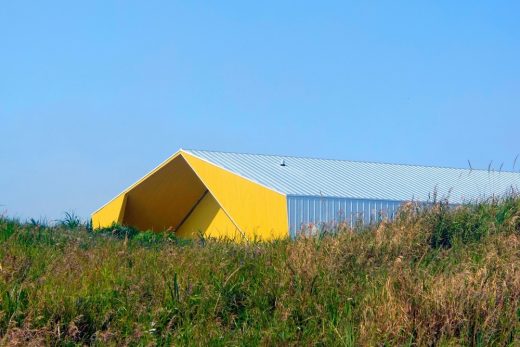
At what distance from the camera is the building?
22.4 meters

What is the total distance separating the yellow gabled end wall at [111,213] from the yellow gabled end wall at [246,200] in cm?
507

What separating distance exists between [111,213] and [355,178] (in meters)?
9.30

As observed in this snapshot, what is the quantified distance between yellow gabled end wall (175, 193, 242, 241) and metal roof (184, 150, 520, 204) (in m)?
3.15

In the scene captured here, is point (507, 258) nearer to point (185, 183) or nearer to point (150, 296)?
point (150, 296)

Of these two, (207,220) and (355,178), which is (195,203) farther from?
(355,178)

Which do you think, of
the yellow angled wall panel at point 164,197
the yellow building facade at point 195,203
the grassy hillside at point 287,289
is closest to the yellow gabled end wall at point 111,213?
the yellow building facade at point 195,203

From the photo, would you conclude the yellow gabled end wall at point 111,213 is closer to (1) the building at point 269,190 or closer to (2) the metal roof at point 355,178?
(1) the building at point 269,190

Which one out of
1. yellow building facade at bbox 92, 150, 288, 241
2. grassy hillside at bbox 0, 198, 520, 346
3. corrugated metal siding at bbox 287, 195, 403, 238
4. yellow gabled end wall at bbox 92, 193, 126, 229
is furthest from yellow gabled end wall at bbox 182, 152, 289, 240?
grassy hillside at bbox 0, 198, 520, 346

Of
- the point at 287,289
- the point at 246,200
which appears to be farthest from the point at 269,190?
the point at 287,289

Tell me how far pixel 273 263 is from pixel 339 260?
689 millimetres

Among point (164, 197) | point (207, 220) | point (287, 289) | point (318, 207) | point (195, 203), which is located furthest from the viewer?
point (195, 203)

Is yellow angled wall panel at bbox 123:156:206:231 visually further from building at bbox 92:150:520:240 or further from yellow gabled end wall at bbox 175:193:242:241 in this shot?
yellow gabled end wall at bbox 175:193:242:241

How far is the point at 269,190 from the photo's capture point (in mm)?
22547

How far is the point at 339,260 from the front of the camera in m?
9.68
